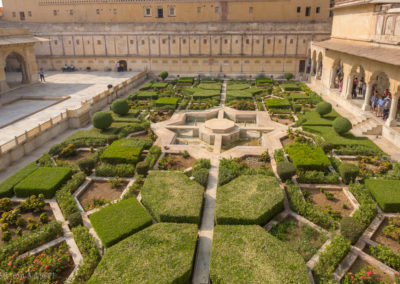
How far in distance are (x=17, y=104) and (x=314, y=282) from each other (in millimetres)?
26276

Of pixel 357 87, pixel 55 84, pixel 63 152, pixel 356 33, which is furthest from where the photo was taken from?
pixel 55 84

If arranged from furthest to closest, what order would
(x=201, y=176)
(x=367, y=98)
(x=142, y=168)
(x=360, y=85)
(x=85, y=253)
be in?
(x=360, y=85), (x=367, y=98), (x=142, y=168), (x=201, y=176), (x=85, y=253)

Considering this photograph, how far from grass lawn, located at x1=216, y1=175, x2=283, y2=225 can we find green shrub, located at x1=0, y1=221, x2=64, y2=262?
5.41 meters

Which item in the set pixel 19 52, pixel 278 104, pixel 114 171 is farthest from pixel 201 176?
pixel 19 52

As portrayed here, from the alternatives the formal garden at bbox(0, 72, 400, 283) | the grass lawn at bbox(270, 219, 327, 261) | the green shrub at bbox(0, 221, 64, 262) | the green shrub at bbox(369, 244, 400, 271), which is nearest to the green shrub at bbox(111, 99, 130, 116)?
the formal garden at bbox(0, 72, 400, 283)

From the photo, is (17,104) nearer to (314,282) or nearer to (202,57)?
(202,57)

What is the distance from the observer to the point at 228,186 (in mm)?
12516

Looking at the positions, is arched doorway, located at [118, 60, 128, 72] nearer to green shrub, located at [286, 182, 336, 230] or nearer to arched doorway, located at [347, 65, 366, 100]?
arched doorway, located at [347, 65, 366, 100]

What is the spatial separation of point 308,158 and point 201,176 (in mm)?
5307

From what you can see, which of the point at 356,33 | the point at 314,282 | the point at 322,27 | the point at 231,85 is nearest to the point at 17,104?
the point at 231,85

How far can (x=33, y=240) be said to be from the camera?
9.59m

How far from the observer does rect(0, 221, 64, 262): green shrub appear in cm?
922

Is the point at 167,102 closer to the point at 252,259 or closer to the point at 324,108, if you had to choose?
the point at 324,108

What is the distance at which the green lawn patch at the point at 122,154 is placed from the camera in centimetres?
1513
